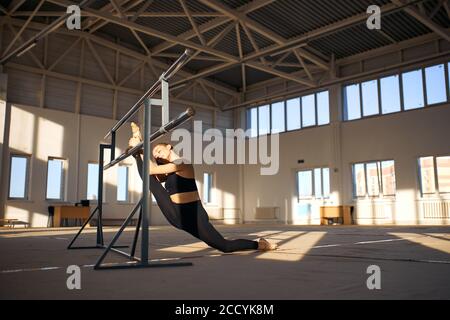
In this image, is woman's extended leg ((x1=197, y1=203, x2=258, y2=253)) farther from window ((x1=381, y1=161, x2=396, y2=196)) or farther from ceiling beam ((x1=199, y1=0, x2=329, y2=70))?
window ((x1=381, y1=161, x2=396, y2=196))

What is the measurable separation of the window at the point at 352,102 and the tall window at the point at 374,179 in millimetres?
1967

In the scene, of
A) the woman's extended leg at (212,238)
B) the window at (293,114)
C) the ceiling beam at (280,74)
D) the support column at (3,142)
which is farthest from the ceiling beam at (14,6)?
the woman's extended leg at (212,238)

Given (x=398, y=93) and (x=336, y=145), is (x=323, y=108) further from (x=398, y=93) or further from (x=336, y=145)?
(x=398, y=93)

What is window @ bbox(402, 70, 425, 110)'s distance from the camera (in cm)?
1534

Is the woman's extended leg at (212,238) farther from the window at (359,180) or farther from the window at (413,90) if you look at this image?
the window at (359,180)

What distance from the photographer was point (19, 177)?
1480 cm

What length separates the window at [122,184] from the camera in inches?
673

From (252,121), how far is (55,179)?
31.3 ft

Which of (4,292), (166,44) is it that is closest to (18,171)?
(166,44)

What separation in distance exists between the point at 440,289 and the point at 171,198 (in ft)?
6.40

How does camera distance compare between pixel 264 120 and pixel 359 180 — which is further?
pixel 264 120

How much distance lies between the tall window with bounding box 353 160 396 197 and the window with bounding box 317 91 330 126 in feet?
7.69

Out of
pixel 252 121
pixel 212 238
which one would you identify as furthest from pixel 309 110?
pixel 212 238

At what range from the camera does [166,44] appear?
16828 millimetres
